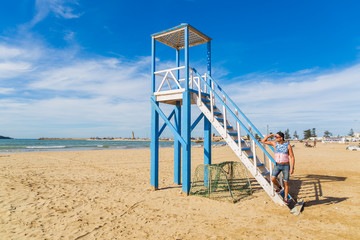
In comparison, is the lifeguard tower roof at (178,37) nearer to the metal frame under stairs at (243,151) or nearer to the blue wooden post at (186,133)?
the blue wooden post at (186,133)

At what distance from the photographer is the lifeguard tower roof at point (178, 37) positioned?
8172 mm

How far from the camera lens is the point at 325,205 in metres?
6.50

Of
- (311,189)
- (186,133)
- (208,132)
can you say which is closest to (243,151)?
(186,133)

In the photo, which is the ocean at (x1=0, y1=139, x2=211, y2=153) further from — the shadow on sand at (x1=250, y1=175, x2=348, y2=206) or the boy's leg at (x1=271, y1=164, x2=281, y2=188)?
the boy's leg at (x1=271, y1=164, x2=281, y2=188)

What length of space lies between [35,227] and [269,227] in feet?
17.0

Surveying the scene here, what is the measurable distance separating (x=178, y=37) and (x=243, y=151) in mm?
5277

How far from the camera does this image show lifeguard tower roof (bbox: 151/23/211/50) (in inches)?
322

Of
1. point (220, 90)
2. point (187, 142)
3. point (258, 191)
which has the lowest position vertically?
point (258, 191)

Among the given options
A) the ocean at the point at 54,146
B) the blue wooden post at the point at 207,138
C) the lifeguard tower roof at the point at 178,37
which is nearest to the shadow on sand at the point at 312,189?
the blue wooden post at the point at 207,138

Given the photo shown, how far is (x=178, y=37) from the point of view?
9.22m

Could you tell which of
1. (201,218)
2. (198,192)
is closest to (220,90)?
(198,192)

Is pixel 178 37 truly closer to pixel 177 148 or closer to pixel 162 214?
pixel 177 148

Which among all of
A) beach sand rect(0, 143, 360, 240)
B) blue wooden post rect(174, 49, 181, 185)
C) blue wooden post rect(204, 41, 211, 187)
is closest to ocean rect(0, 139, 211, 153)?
beach sand rect(0, 143, 360, 240)

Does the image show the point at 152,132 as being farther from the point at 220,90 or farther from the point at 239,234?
the point at 239,234
